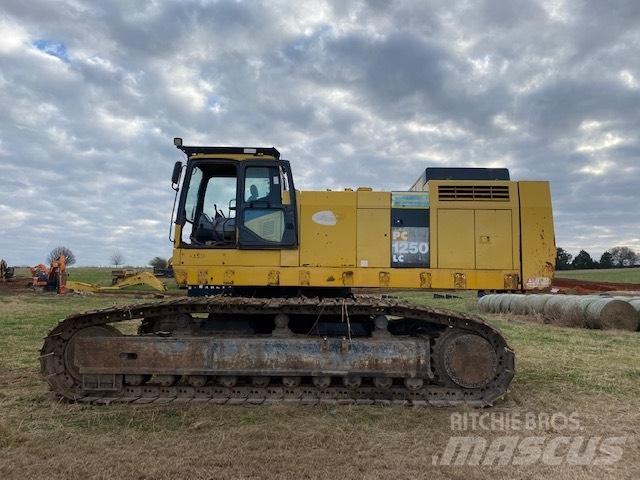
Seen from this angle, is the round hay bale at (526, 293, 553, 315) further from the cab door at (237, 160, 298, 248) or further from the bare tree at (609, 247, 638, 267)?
the bare tree at (609, 247, 638, 267)

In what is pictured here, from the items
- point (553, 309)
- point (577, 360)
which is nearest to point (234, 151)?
point (577, 360)

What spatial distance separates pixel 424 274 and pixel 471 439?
2481 mm

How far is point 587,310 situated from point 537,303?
10.3 ft

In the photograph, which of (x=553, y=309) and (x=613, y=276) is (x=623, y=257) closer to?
(x=613, y=276)

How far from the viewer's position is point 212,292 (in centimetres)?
757

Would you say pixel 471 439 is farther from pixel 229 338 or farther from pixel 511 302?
pixel 511 302

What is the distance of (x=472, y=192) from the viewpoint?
7.65 meters

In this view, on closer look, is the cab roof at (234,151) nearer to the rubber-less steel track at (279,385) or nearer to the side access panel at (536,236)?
the rubber-less steel track at (279,385)

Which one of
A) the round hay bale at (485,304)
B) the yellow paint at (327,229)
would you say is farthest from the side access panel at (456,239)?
the round hay bale at (485,304)

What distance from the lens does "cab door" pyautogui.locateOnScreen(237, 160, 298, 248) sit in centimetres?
731

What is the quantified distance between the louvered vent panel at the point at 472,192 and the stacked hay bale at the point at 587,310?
32.8 feet

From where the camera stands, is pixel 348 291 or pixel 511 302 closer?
pixel 348 291

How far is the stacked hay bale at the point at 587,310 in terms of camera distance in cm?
1513

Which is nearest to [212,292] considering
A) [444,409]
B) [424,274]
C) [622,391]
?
[424,274]
